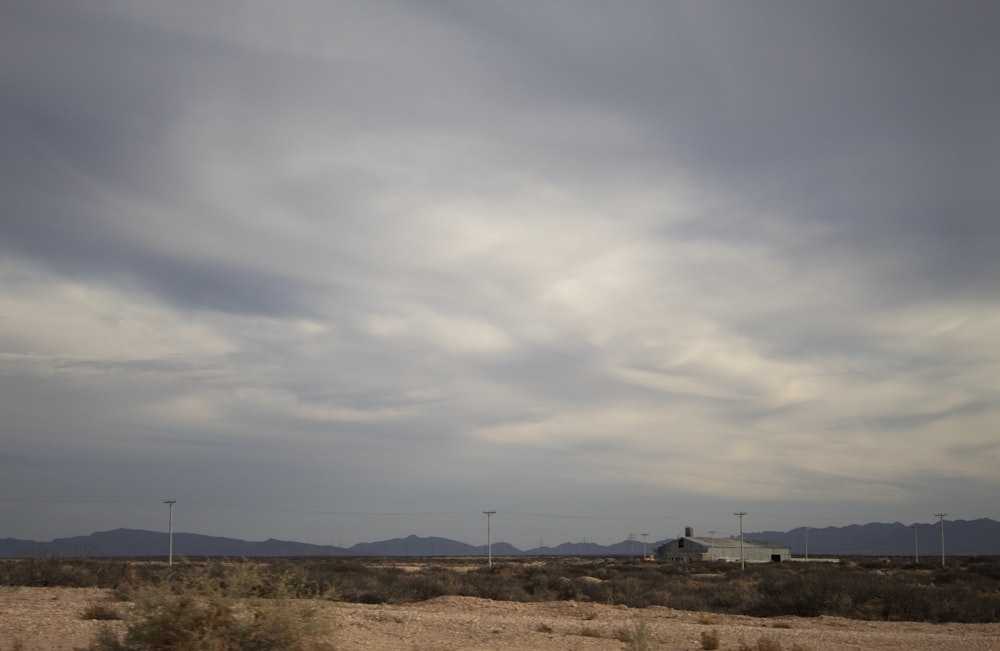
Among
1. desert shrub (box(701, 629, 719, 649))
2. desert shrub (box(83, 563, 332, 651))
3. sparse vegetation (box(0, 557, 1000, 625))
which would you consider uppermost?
desert shrub (box(83, 563, 332, 651))

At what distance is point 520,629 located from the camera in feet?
77.1

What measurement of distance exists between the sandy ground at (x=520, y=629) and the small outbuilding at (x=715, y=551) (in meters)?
98.4

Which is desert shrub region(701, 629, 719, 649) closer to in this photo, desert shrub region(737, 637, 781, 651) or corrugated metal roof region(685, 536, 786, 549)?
desert shrub region(737, 637, 781, 651)

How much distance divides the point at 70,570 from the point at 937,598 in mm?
37843

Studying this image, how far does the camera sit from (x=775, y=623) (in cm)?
3011

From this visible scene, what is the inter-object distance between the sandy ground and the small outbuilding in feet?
323

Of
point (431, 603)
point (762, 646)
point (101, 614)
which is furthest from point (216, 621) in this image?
point (431, 603)

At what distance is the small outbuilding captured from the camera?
127 m

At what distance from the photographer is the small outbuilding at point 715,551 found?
126562 millimetres

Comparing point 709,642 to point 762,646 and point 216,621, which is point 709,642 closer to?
point 762,646

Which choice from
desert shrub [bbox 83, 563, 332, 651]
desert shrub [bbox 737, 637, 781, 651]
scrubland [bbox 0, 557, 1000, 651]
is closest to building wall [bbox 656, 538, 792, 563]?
scrubland [bbox 0, 557, 1000, 651]

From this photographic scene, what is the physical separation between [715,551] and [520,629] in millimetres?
111816

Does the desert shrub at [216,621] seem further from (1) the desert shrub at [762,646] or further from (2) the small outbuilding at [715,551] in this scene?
(2) the small outbuilding at [715,551]

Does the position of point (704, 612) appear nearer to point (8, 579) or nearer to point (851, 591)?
point (851, 591)
